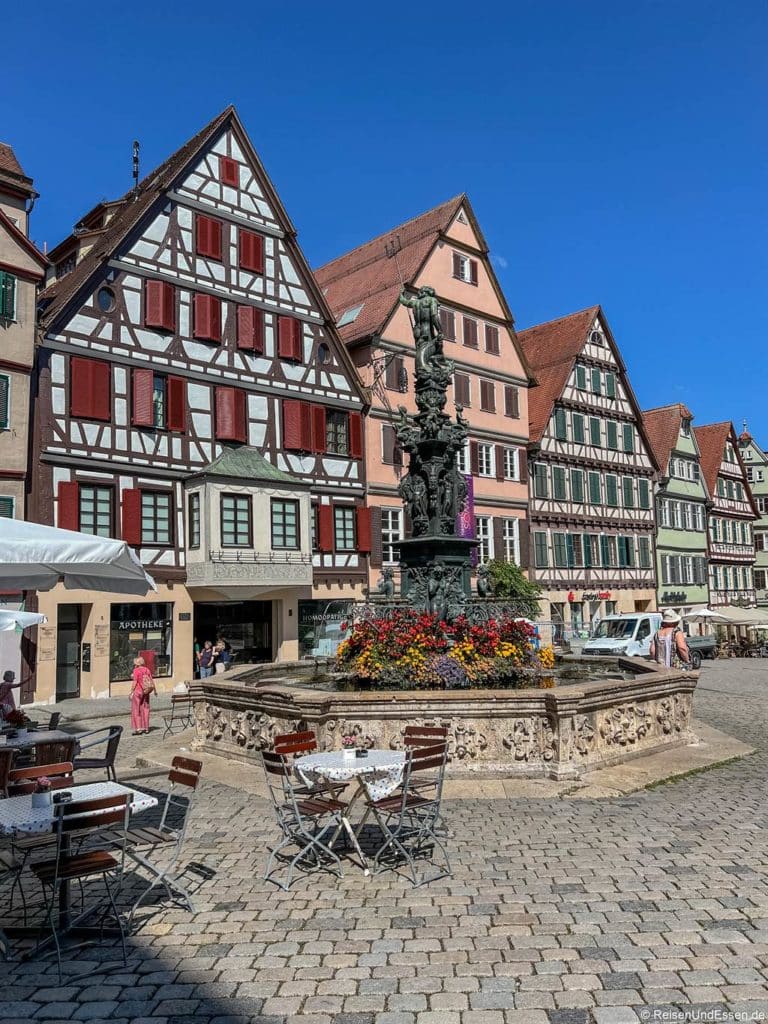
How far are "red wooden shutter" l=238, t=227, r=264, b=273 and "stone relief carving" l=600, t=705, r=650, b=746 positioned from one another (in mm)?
20445

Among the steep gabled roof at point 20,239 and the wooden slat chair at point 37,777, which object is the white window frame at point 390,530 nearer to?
the steep gabled roof at point 20,239

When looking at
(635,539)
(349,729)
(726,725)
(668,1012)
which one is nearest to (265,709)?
(349,729)

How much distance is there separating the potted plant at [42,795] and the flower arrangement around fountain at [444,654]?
5610 millimetres

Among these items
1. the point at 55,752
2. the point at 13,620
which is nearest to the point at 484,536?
the point at 13,620

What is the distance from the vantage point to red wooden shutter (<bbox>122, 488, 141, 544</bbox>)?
23.3m

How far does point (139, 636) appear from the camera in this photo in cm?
2380

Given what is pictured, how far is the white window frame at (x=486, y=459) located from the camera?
34.2 metres

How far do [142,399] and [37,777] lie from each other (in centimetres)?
1866

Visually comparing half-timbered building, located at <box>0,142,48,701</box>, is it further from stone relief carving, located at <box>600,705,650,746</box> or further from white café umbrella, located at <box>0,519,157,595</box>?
stone relief carving, located at <box>600,705,650,746</box>

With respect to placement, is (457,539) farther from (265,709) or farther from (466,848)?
(466,848)

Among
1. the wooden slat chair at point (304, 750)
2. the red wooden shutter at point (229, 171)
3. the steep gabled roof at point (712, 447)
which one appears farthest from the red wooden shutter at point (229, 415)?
the steep gabled roof at point (712, 447)

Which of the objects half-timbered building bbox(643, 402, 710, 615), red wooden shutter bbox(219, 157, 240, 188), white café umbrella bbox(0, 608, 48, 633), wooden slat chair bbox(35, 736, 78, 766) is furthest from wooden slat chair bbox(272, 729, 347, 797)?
half-timbered building bbox(643, 402, 710, 615)

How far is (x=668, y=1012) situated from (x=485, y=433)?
101ft

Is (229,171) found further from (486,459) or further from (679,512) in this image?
(679,512)
